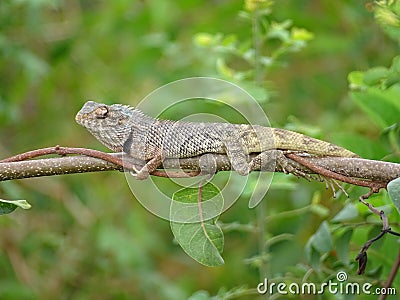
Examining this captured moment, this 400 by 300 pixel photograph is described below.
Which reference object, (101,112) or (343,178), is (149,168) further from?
(343,178)

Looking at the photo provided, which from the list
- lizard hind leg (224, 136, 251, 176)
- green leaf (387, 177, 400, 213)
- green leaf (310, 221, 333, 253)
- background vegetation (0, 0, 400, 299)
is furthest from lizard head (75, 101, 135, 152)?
background vegetation (0, 0, 400, 299)

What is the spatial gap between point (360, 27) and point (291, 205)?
1043 mm

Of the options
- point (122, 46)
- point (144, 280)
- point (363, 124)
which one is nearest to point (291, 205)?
point (363, 124)

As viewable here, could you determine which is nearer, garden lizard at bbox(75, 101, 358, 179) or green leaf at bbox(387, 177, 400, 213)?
green leaf at bbox(387, 177, 400, 213)

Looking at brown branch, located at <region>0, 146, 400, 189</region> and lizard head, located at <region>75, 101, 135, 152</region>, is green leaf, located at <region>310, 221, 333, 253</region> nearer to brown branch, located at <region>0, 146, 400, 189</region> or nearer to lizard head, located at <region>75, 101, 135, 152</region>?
brown branch, located at <region>0, 146, 400, 189</region>

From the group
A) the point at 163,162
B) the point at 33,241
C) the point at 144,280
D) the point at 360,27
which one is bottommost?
the point at 144,280

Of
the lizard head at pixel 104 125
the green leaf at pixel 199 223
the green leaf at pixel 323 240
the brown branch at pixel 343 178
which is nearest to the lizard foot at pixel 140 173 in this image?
the green leaf at pixel 199 223

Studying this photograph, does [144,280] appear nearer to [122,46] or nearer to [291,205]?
[291,205]

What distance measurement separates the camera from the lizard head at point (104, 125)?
6.68 feet

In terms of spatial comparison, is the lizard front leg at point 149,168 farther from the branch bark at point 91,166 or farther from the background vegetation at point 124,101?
the background vegetation at point 124,101

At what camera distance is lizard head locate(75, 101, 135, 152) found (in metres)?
2.04

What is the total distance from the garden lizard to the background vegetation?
45.5 inches

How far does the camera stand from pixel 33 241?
11.7ft

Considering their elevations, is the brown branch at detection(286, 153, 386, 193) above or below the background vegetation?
above
